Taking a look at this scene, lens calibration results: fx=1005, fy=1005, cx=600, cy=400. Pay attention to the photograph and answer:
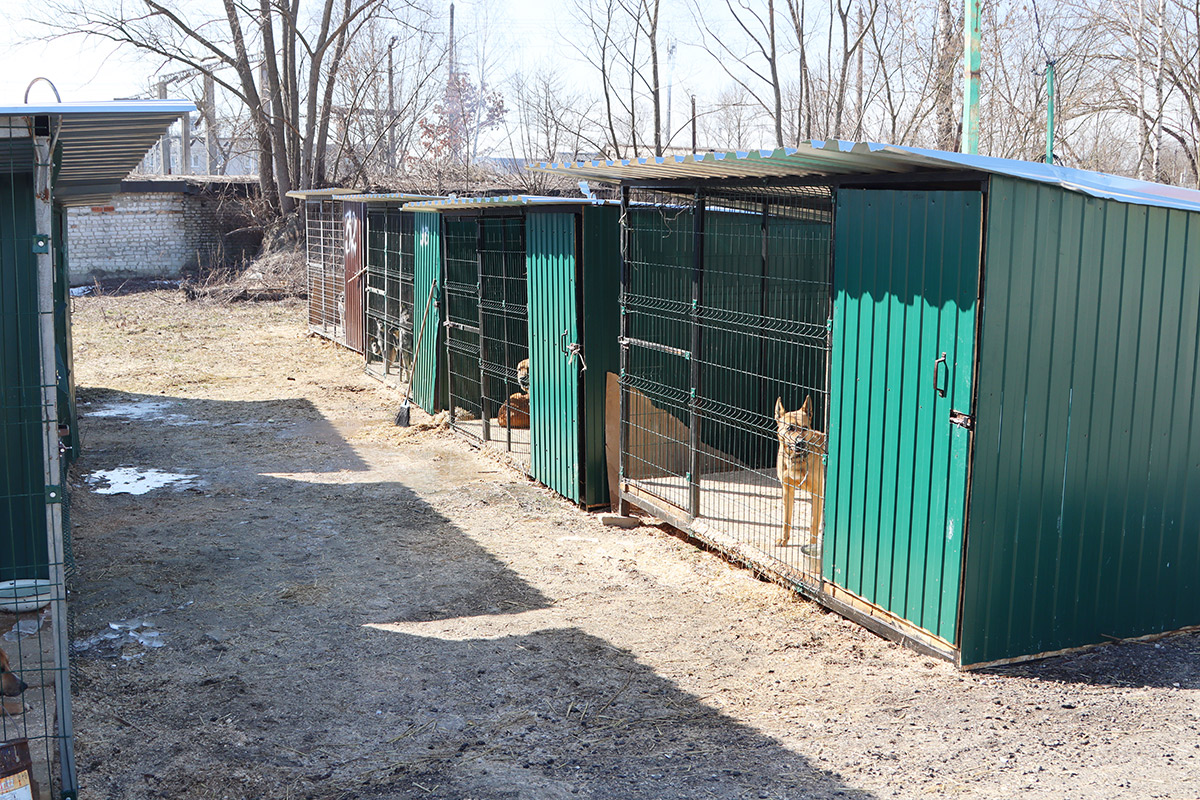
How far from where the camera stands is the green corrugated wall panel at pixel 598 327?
7988 millimetres

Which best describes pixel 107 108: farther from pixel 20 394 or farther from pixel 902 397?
pixel 902 397

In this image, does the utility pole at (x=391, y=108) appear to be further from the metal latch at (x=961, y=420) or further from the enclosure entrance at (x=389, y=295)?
the metal latch at (x=961, y=420)

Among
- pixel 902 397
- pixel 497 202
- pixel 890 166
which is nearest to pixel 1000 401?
pixel 902 397

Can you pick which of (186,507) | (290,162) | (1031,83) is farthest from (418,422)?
(290,162)

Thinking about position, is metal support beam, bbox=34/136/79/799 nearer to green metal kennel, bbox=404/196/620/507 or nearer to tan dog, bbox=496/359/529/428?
green metal kennel, bbox=404/196/620/507

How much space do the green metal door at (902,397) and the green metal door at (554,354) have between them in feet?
9.63

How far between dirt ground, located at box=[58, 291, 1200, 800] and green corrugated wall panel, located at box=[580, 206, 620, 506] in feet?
1.30

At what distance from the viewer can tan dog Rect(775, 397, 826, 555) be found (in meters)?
6.10

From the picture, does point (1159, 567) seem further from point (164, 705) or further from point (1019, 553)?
point (164, 705)

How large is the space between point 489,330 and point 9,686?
6324 mm

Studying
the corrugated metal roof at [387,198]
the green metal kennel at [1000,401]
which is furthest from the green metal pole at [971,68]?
the corrugated metal roof at [387,198]

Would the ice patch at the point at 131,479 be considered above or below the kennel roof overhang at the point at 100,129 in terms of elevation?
below

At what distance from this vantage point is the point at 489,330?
10219 millimetres

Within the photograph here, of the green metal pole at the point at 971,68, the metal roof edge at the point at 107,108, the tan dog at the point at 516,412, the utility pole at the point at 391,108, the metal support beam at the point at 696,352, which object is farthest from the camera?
the utility pole at the point at 391,108
